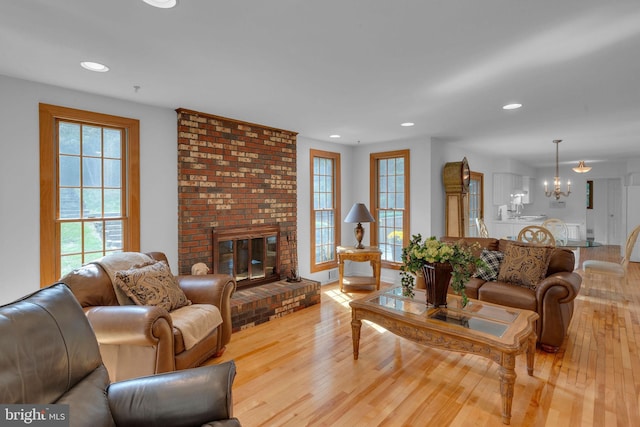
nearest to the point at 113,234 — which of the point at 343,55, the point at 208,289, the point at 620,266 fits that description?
the point at 208,289

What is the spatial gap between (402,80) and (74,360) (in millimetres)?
2774

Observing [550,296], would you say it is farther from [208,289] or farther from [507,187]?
[507,187]

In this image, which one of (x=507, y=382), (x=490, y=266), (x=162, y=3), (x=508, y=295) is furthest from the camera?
(x=490, y=266)

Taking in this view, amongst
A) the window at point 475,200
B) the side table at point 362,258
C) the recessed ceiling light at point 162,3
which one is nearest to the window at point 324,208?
the side table at point 362,258

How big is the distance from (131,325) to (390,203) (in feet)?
14.4

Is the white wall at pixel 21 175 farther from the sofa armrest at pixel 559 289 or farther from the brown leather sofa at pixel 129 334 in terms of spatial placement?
the sofa armrest at pixel 559 289

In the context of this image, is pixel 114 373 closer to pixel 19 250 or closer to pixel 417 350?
pixel 19 250

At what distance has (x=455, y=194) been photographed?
5.17 metres

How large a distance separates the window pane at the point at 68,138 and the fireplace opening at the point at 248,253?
5.18ft

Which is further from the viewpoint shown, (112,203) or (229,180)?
(229,180)

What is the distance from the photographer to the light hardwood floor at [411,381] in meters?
2.09

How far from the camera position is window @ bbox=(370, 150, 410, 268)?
5.38 m

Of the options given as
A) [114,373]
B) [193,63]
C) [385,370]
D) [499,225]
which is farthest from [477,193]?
[114,373]

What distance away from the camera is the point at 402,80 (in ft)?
8.96
